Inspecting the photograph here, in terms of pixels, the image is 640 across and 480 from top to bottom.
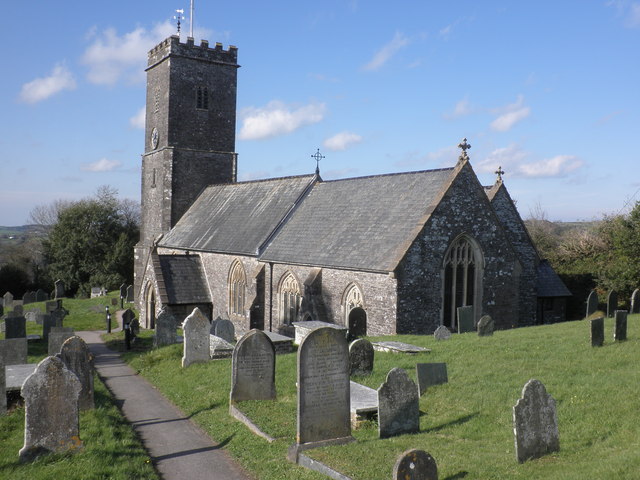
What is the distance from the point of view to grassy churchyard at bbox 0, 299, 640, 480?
25.3ft

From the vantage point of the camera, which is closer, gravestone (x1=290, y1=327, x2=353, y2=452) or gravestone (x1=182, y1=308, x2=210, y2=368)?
gravestone (x1=290, y1=327, x2=353, y2=452)

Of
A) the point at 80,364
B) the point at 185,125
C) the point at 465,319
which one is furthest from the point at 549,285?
the point at 185,125

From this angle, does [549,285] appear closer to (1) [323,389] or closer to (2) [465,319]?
(2) [465,319]

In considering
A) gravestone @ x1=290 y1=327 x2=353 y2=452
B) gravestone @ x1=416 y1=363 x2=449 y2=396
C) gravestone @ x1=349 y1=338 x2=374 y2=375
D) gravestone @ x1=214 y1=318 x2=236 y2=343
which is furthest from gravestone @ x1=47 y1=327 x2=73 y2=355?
gravestone @ x1=416 y1=363 x2=449 y2=396

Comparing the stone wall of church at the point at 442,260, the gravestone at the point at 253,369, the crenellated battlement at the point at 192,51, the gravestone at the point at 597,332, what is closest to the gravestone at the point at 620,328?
the gravestone at the point at 597,332

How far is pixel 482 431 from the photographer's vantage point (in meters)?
9.02

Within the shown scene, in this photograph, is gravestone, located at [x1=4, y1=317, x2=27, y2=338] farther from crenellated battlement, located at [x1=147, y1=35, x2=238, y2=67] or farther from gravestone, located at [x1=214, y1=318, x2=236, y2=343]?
crenellated battlement, located at [x1=147, y1=35, x2=238, y2=67]

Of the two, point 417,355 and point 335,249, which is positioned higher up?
point 335,249

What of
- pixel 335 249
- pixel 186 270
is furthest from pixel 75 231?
pixel 335 249

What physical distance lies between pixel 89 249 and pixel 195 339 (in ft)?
126

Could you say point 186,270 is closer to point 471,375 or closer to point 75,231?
point 471,375

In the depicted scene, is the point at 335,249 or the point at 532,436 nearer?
the point at 532,436

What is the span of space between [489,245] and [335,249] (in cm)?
531

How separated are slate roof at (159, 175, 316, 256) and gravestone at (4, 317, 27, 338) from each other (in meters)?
9.13
